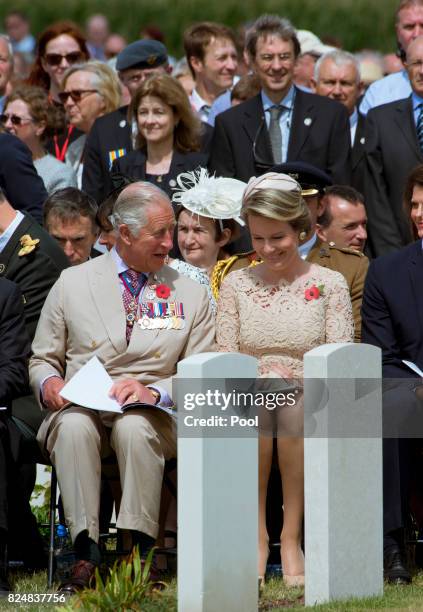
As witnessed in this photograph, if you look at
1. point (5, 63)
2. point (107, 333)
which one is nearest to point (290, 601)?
point (107, 333)

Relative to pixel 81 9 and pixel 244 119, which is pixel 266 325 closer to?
pixel 244 119

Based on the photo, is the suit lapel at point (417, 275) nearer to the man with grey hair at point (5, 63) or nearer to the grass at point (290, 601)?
the grass at point (290, 601)

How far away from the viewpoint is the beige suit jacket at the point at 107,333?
303 inches

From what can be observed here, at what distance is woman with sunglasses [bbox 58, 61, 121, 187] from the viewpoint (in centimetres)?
1170

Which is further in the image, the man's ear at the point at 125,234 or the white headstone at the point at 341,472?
the man's ear at the point at 125,234

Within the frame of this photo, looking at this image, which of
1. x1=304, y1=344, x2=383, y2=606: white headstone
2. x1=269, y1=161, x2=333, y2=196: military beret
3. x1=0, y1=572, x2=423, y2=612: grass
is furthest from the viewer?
x1=269, y1=161, x2=333, y2=196: military beret

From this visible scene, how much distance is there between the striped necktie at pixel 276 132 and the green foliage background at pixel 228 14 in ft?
25.5

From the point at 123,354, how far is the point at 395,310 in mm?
1469

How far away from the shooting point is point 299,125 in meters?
10.4

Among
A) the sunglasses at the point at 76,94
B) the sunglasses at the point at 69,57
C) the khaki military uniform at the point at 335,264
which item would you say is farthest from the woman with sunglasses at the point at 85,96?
the khaki military uniform at the point at 335,264

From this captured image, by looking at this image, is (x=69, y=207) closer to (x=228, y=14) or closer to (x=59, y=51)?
(x=59, y=51)

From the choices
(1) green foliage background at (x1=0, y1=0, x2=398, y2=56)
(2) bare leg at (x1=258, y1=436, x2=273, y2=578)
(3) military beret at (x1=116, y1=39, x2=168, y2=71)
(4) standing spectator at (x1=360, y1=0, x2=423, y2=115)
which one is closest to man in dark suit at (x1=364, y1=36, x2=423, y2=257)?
(4) standing spectator at (x1=360, y1=0, x2=423, y2=115)

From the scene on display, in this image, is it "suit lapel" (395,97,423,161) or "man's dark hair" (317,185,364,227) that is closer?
"man's dark hair" (317,185,364,227)

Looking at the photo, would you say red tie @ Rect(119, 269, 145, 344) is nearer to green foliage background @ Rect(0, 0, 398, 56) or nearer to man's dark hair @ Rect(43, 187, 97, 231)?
man's dark hair @ Rect(43, 187, 97, 231)
